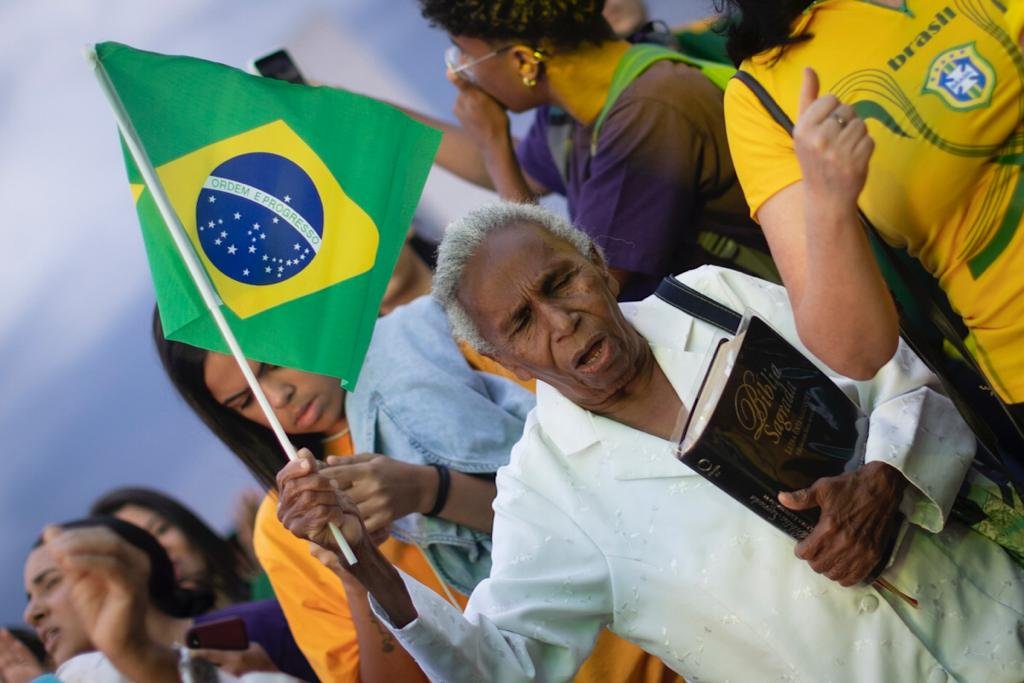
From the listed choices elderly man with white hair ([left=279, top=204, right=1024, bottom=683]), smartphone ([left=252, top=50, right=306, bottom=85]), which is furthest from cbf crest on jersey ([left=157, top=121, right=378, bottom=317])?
smartphone ([left=252, top=50, right=306, bottom=85])

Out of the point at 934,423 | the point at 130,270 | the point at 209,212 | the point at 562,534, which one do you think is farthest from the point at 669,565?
the point at 130,270

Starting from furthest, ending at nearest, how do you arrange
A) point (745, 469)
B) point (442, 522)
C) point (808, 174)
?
point (442, 522)
point (745, 469)
point (808, 174)

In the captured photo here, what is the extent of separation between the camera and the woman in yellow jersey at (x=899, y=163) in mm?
1713

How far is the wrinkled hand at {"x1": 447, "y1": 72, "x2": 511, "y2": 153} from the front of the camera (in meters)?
3.20

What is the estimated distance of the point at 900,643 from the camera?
198 cm

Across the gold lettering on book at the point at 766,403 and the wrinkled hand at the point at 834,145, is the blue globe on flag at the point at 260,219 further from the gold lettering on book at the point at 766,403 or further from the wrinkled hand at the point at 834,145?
the wrinkled hand at the point at 834,145

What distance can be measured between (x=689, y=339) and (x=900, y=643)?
605mm

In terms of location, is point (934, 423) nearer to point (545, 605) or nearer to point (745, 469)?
point (745, 469)

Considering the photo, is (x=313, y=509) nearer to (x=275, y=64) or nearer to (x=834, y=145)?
(x=834, y=145)

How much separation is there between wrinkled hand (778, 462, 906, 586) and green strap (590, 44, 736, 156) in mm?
1174

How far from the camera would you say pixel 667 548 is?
2.04 metres

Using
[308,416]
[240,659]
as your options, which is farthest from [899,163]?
[240,659]

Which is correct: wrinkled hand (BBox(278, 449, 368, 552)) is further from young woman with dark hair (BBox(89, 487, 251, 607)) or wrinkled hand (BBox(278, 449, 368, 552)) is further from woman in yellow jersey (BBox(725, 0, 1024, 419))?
young woman with dark hair (BBox(89, 487, 251, 607))

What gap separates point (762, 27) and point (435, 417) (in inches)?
47.6
